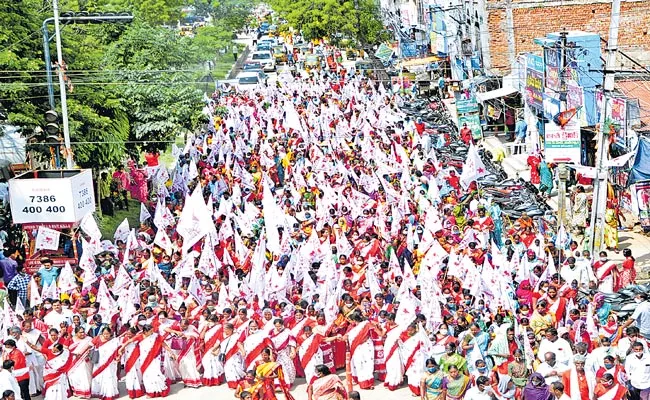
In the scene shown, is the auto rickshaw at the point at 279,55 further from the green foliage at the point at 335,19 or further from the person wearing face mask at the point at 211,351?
the person wearing face mask at the point at 211,351

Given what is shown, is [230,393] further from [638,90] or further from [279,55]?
[279,55]

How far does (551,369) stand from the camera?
13078mm

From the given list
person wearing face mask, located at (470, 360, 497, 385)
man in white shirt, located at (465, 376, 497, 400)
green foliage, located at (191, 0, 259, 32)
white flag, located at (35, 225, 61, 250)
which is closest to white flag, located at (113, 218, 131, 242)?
white flag, located at (35, 225, 61, 250)

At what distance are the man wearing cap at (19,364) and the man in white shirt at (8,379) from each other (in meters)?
0.25

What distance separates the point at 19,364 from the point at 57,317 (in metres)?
1.56

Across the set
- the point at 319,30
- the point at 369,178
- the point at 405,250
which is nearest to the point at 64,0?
the point at 369,178

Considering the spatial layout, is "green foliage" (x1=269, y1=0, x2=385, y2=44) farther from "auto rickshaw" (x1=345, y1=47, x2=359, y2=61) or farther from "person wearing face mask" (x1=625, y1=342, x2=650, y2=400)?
"person wearing face mask" (x1=625, y1=342, x2=650, y2=400)

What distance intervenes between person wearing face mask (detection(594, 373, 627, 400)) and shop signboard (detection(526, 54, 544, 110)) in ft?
66.6

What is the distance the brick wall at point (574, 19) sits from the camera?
135ft

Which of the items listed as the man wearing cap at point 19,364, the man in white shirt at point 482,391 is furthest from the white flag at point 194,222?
the man in white shirt at point 482,391

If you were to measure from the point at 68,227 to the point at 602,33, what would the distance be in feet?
85.6

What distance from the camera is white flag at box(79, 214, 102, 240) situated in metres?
20.6

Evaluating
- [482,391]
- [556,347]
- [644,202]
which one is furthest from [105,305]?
[644,202]

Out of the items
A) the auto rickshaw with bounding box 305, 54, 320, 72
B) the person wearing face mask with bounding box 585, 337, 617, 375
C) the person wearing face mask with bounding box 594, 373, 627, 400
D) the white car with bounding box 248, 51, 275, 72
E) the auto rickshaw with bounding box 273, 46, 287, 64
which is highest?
the person wearing face mask with bounding box 585, 337, 617, 375
